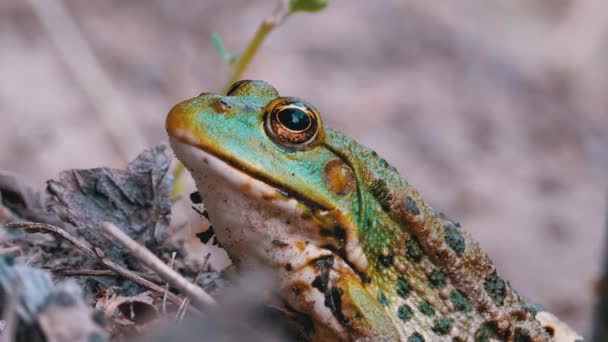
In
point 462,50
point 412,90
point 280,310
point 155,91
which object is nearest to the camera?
point 280,310

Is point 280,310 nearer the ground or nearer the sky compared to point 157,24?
nearer the ground

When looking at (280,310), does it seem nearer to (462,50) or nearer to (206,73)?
(206,73)

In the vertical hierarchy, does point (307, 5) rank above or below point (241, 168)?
above

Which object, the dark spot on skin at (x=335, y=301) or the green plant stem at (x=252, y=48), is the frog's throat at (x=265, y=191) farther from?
the green plant stem at (x=252, y=48)

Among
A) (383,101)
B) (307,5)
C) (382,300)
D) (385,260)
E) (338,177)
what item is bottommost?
(382,300)

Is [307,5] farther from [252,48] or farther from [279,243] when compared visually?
[279,243]

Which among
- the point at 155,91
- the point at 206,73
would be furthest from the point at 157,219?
the point at 206,73

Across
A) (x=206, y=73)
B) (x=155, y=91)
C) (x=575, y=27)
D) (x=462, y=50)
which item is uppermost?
(x=575, y=27)

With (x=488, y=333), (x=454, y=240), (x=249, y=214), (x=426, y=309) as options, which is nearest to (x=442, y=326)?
(x=426, y=309)
